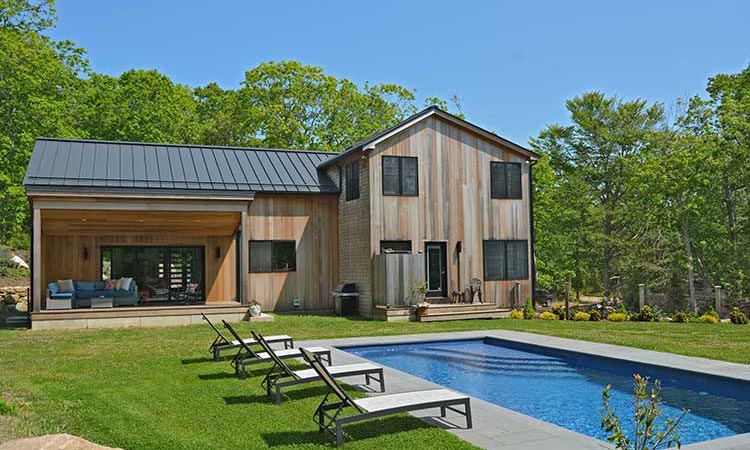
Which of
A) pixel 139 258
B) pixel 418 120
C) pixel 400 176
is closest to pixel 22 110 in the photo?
pixel 139 258

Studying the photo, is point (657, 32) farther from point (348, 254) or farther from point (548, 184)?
point (548, 184)

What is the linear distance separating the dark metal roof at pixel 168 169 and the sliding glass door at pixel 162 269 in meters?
2.77

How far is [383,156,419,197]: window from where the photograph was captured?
18.9 m

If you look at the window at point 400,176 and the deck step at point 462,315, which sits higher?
the window at point 400,176

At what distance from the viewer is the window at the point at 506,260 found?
1992 centimetres

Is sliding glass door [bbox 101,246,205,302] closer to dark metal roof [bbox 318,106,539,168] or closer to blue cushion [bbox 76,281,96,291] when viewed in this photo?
blue cushion [bbox 76,281,96,291]

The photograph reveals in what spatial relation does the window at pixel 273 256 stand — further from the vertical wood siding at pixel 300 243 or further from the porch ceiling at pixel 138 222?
the porch ceiling at pixel 138 222

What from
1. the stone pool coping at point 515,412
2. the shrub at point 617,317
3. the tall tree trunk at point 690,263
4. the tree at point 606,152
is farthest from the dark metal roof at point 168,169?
the tree at point 606,152

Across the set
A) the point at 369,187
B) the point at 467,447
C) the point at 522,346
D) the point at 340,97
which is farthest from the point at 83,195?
the point at 340,97

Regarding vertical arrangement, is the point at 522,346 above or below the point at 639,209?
below

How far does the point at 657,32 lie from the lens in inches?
753

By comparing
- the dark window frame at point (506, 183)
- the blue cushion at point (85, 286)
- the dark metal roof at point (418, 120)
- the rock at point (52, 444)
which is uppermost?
the dark metal roof at point (418, 120)

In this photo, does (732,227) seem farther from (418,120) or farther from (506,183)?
(418,120)

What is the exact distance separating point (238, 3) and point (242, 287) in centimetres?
719
